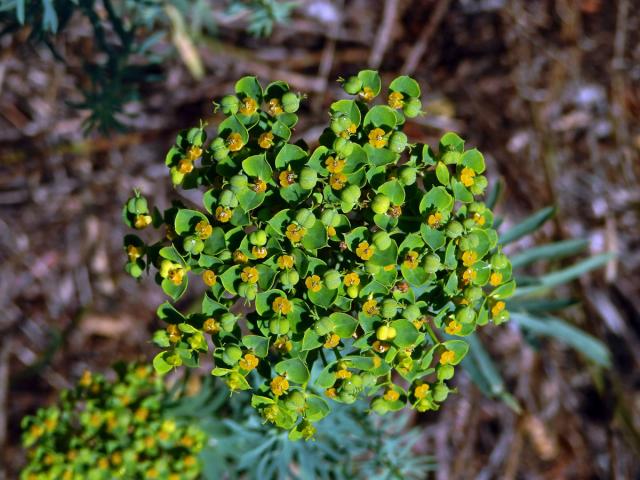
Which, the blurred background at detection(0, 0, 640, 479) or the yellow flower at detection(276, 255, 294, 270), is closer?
the yellow flower at detection(276, 255, 294, 270)

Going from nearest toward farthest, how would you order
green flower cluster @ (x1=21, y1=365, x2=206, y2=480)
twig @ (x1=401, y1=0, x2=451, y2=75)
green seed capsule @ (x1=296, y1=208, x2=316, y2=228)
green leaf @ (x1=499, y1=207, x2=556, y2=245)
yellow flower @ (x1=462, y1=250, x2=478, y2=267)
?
green seed capsule @ (x1=296, y1=208, x2=316, y2=228)
yellow flower @ (x1=462, y1=250, x2=478, y2=267)
green flower cluster @ (x1=21, y1=365, x2=206, y2=480)
green leaf @ (x1=499, y1=207, x2=556, y2=245)
twig @ (x1=401, y1=0, x2=451, y2=75)

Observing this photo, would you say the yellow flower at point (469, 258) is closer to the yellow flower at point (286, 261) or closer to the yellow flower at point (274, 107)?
the yellow flower at point (286, 261)

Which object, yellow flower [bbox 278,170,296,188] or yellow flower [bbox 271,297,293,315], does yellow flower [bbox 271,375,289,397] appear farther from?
yellow flower [bbox 278,170,296,188]

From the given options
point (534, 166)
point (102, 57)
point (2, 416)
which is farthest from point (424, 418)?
point (102, 57)

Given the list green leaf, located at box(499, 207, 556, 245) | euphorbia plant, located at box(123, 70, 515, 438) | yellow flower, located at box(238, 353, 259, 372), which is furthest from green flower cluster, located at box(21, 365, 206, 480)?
green leaf, located at box(499, 207, 556, 245)

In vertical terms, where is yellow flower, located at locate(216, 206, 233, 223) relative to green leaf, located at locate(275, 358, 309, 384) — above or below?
above

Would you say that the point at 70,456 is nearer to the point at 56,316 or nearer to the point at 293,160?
the point at 293,160

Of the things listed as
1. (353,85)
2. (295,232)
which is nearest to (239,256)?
(295,232)
